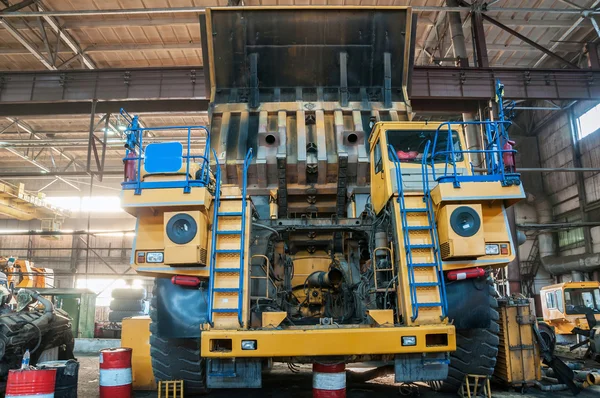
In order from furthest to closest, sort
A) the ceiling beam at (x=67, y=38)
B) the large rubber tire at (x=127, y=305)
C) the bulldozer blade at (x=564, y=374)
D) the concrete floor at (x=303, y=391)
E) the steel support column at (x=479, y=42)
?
the large rubber tire at (x=127, y=305)
the ceiling beam at (x=67, y=38)
the steel support column at (x=479, y=42)
the bulldozer blade at (x=564, y=374)
the concrete floor at (x=303, y=391)

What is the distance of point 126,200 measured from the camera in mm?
4426

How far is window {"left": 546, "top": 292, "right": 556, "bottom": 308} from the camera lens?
15.3 m

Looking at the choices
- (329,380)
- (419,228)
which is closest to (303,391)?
(329,380)

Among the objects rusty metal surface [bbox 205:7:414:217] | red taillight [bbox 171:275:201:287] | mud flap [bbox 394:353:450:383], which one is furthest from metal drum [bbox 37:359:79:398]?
mud flap [bbox 394:353:450:383]

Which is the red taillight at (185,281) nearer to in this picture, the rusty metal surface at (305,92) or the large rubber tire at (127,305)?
the rusty metal surface at (305,92)

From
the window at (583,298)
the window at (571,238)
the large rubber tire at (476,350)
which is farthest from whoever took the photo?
the window at (571,238)

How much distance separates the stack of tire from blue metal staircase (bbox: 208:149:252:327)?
14.3 meters

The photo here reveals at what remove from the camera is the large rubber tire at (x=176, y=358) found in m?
4.73

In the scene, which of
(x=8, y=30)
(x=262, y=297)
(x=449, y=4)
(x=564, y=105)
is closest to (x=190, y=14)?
(x=8, y=30)

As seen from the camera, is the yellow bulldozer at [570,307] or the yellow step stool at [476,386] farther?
the yellow bulldozer at [570,307]

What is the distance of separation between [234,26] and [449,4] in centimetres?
986

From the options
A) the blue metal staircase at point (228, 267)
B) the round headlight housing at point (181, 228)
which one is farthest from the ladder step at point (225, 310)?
the round headlight housing at point (181, 228)

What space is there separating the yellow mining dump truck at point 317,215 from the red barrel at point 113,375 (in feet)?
3.81

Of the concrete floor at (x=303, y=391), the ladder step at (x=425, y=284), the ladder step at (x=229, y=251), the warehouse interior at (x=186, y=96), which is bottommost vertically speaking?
the concrete floor at (x=303, y=391)
